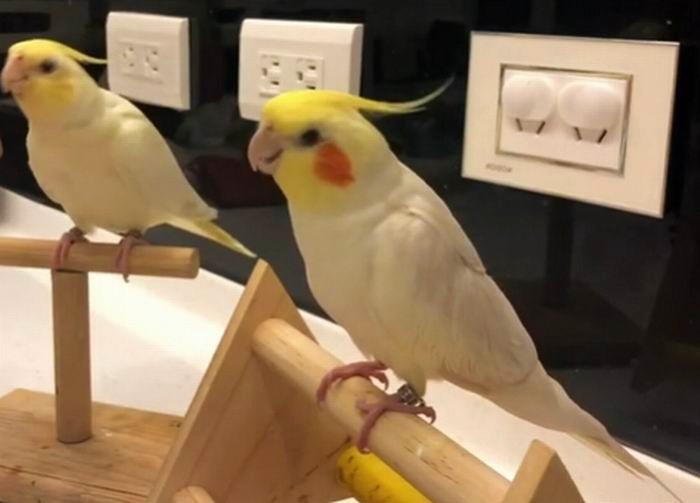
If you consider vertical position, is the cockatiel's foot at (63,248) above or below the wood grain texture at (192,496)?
above

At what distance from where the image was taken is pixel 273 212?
870mm

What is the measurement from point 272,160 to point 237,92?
42 cm

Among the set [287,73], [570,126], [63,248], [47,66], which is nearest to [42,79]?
[47,66]

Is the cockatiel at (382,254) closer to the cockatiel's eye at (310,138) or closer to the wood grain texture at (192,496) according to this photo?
the cockatiel's eye at (310,138)

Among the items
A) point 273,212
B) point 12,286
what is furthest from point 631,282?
point 12,286

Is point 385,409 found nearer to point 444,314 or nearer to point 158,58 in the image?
point 444,314

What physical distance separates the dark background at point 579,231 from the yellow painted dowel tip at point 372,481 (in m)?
0.19

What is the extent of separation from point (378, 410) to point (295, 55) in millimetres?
386

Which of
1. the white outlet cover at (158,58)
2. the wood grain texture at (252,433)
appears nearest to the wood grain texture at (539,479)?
the wood grain texture at (252,433)

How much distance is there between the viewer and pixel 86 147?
0.62 meters

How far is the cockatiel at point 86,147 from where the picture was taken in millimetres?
616

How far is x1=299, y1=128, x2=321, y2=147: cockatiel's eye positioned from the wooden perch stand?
0.12 meters

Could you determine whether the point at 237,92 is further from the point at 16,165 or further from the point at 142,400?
the point at 16,165

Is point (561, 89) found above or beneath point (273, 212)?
above
